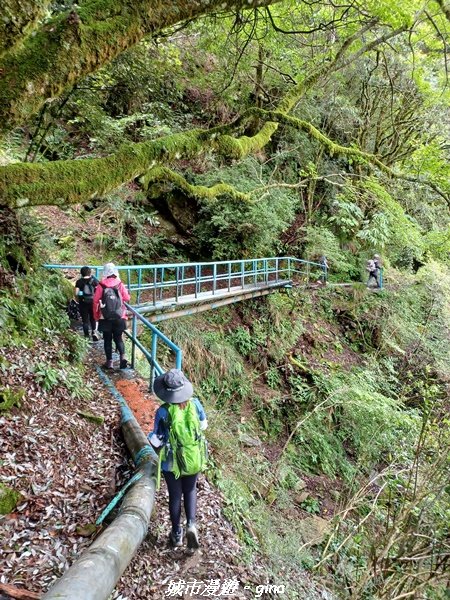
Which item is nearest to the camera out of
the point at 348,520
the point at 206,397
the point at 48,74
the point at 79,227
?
the point at 48,74

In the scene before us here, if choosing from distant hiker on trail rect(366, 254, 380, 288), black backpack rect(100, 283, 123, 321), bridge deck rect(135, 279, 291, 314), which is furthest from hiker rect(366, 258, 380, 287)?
black backpack rect(100, 283, 123, 321)

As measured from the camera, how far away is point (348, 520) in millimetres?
7953

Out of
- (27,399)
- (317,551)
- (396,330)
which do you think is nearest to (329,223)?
(396,330)

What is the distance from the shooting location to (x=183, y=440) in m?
3.23

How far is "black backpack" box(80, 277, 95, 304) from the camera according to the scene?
7.24m

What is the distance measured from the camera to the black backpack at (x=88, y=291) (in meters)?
7.24

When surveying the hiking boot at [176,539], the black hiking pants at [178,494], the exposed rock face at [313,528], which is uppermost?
the black hiking pants at [178,494]

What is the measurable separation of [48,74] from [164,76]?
518 inches

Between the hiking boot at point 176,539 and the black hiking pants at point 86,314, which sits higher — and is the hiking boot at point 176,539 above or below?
below

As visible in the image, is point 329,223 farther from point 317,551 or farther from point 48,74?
point 48,74

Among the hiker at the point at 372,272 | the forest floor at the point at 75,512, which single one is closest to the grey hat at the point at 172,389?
the forest floor at the point at 75,512

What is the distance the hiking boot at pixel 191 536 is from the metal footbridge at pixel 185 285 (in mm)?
2108

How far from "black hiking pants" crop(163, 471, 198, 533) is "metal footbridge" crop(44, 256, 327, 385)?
1.95 meters

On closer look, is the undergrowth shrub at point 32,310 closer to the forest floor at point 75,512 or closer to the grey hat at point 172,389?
the forest floor at point 75,512
